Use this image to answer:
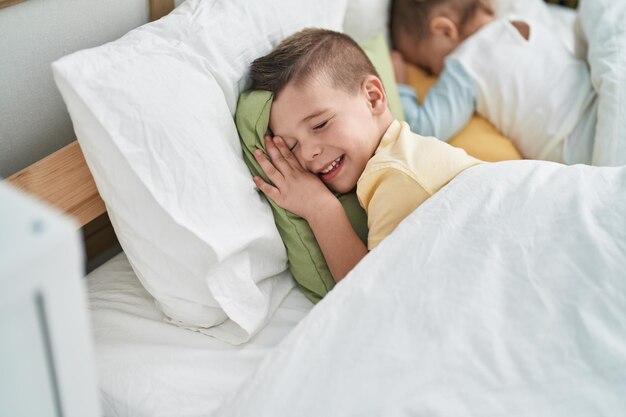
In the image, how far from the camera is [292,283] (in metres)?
1.12

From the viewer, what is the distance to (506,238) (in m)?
0.90

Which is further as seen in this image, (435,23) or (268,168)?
(435,23)

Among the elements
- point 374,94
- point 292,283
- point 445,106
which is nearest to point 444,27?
point 445,106

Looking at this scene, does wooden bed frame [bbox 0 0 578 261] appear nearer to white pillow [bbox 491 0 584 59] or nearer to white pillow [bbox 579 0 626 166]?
white pillow [bbox 579 0 626 166]

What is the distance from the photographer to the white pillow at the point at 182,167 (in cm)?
89

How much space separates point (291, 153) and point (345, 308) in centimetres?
39

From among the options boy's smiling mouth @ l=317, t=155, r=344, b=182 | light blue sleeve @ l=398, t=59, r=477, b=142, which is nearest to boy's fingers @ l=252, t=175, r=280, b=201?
boy's smiling mouth @ l=317, t=155, r=344, b=182

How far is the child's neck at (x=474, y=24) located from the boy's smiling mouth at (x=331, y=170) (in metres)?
0.77

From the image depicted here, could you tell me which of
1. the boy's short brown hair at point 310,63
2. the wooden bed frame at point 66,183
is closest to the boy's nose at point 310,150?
the boy's short brown hair at point 310,63

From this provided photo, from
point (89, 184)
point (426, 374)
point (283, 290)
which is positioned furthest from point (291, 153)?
point (426, 374)

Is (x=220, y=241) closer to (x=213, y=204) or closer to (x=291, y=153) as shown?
(x=213, y=204)

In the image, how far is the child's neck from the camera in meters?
1.69

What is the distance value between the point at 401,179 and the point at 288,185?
7.8 inches

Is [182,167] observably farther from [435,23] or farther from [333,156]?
[435,23]
